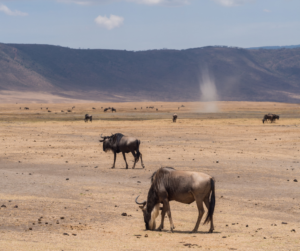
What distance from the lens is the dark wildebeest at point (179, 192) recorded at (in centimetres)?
1048

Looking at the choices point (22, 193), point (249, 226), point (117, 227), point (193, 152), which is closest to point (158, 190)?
point (117, 227)

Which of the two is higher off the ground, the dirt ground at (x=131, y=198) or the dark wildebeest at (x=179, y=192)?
the dark wildebeest at (x=179, y=192)

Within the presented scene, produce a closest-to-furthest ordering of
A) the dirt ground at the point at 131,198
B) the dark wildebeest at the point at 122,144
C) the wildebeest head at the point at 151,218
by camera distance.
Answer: the dirt ground at the point at 131,198 < the wildebeest head at the point at 151,218 < the dark wildebeest at the point at 122,144

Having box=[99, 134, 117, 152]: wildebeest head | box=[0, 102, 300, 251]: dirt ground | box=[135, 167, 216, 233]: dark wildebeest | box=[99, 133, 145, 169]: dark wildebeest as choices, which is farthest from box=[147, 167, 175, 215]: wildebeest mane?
box=[99, 134, 117, 152]: wildebeest head

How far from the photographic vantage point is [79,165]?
861 inches

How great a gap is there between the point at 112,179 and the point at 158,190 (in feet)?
24.2

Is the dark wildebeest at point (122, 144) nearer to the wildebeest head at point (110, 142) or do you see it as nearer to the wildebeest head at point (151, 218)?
the wildebeest head at point (110, 142)

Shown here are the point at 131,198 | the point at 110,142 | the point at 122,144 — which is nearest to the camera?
the point at 131,198

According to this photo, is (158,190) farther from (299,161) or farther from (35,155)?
(35,155)

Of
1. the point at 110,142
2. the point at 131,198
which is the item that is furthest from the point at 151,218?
the point at 110,142

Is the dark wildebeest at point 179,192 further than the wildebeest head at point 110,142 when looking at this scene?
No

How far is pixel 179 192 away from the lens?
1069 cm

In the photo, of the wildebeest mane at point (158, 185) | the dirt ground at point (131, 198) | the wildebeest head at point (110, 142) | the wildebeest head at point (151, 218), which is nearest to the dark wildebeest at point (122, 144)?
the wildebeest head at point (110, 142)

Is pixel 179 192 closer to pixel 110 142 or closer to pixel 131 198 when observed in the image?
pixel 131 198
